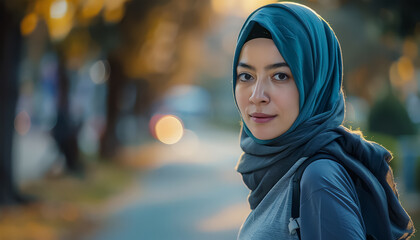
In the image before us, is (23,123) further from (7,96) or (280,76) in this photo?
(280,76)

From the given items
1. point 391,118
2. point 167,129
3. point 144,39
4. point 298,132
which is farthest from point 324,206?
point 167,129

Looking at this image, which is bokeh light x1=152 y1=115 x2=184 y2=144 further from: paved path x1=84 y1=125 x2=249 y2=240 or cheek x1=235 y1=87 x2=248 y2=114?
cheek x1=235 y1=87 x2=248 y2=114

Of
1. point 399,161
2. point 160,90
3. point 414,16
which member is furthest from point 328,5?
point 160,90

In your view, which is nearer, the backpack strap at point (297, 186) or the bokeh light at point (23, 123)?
the backpack strap at point (297, 186)

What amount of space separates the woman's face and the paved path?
5559mm

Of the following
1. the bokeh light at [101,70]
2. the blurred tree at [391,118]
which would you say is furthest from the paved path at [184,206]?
the blurred tree at [391,118]

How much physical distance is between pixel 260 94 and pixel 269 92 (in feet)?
0.11

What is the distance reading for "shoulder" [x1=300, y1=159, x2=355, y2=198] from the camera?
4.91ft

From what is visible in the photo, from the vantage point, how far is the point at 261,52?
180 cm

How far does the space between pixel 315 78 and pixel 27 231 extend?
6.57m

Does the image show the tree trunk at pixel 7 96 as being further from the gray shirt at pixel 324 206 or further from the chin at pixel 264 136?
the gray shirt at pixel 324 206

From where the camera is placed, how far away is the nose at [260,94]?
1777 millimetres

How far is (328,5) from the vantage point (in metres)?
9.54

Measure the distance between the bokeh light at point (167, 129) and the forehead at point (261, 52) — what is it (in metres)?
26.0
